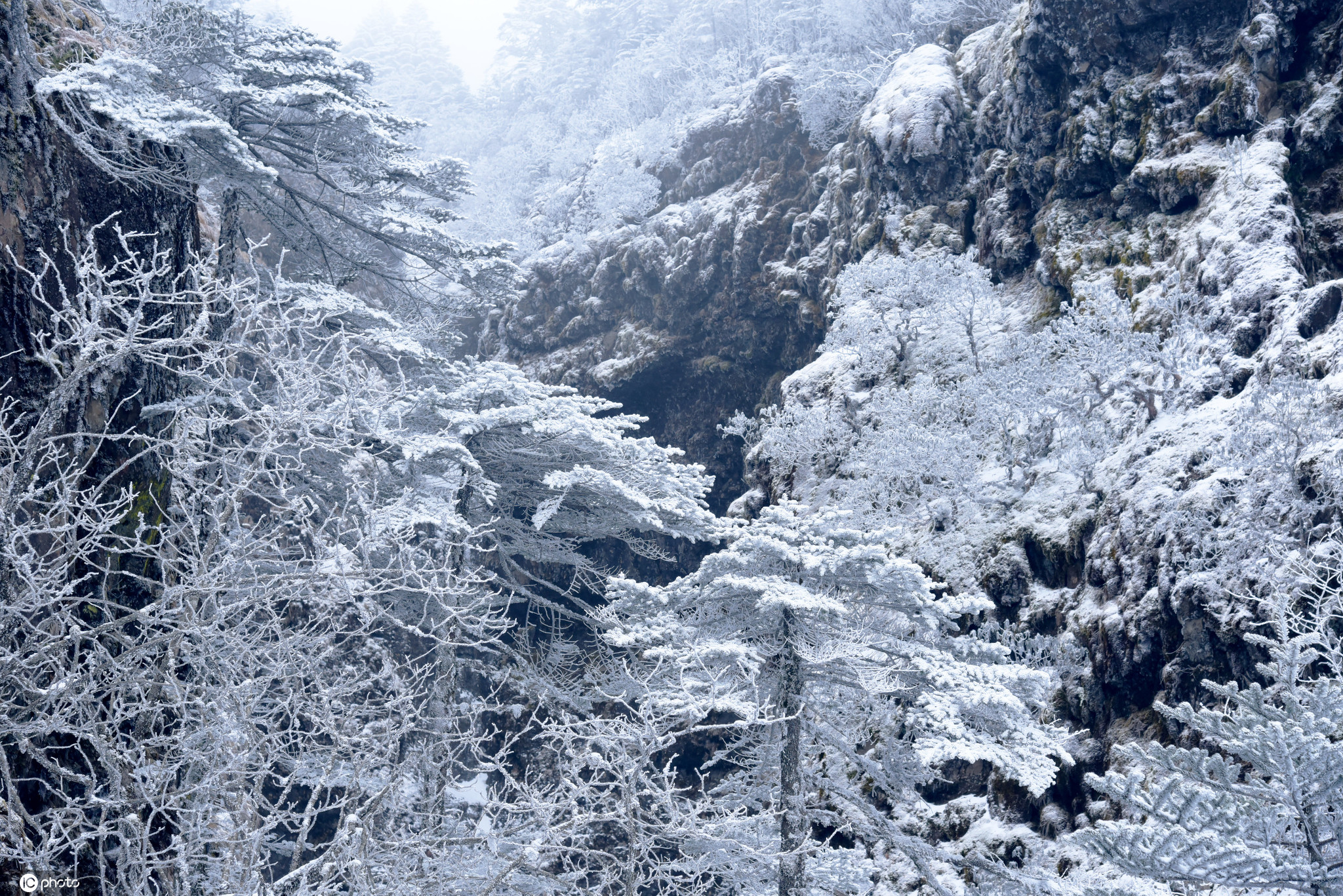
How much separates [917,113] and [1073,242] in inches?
181

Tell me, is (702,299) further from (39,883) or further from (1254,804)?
(39,883)

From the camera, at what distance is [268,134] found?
10.0 metres

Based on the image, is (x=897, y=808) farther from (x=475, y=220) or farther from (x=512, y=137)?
(x=512, y=137)

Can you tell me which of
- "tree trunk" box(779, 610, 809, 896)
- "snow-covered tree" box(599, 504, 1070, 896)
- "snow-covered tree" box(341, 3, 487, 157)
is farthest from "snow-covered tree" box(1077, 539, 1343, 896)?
"snow-covered tree" box(341, 3, 487, 157)

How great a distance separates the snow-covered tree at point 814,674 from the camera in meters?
5.85

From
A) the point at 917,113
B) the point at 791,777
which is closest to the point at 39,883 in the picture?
the point at 791,777

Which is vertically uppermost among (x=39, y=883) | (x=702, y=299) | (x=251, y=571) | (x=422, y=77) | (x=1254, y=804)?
(x=422, y=77)

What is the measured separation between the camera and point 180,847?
156 inches

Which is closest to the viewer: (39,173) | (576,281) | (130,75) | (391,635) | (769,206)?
(39,173)

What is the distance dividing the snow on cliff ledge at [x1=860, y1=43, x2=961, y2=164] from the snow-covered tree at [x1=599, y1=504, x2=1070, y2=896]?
10.8m

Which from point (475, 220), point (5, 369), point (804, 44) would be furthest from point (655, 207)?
point (5, 369)

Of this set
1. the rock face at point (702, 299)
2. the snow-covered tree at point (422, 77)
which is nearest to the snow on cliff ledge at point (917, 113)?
the rock face at point (702, 299)

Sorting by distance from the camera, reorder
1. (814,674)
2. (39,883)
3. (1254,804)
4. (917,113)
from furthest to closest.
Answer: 1. (917,113)
2. (814,674)
3. (1254,804)
4. (39,883)

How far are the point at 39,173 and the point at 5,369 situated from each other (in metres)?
2.09
